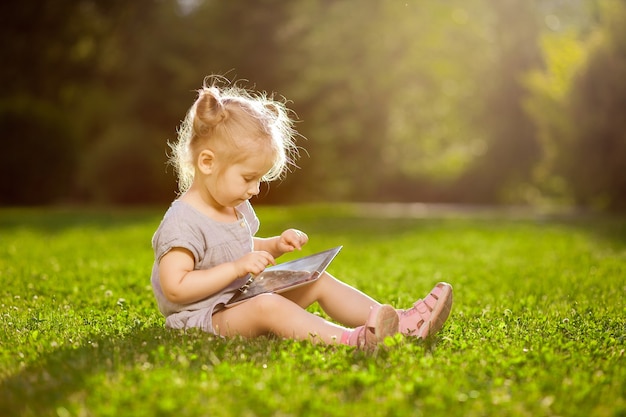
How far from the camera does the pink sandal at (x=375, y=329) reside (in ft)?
13.2

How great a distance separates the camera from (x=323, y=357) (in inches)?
149

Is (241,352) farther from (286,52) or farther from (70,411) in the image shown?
(286,52)

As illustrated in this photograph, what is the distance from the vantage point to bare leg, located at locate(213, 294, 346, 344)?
420cm

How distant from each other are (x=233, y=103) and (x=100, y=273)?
12.0 feet

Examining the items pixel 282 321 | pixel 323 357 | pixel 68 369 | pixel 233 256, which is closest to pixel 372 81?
pixel 233 256

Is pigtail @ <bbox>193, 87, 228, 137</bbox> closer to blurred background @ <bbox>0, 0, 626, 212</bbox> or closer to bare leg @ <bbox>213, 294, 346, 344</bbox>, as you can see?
bare leg @ <bbox>213, 294, 346, 344</bbox>

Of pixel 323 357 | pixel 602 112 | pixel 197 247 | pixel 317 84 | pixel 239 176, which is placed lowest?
pixel 323 357

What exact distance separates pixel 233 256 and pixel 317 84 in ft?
73.8

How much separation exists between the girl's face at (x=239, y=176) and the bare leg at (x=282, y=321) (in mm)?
598

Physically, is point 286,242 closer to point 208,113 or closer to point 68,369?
point 208,113

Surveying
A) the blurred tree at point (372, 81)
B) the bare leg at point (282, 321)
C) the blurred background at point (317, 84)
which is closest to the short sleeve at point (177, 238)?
the bare leg at point (282, 321)

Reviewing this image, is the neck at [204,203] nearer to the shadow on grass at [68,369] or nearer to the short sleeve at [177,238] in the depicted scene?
the short sleeve at [177,238]

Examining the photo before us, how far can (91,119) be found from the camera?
3241 cm

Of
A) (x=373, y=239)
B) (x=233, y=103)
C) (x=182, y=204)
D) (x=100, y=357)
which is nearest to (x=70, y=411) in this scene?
(x=100, y=357)
